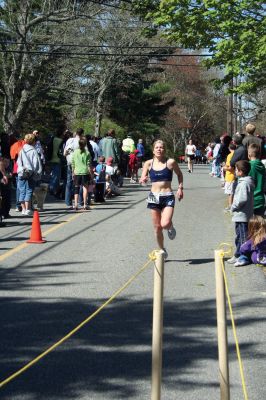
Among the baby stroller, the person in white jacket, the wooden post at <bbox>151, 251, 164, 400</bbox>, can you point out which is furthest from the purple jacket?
the baby stroller

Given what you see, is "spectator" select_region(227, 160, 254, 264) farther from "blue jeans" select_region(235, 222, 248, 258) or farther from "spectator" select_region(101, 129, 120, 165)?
"spectator" select_region(101, 129, 120, 165)

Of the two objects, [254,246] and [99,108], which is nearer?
[254,246]

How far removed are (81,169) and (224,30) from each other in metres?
4.82

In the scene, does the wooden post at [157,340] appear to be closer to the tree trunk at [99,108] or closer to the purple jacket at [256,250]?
the purple jacket at [256,250]

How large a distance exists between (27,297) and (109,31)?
117ft

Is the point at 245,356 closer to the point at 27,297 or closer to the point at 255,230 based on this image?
the point at 27,297

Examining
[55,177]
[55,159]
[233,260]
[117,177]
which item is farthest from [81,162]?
[233,260]

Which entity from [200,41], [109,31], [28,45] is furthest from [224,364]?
[109,31]

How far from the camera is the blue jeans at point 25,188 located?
18141mm

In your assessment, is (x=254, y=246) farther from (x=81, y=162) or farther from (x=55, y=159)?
(x=55, y=159)

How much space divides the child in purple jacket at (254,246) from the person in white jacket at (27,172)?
7.72 metres

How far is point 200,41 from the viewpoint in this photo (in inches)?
866

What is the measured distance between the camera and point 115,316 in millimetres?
8195

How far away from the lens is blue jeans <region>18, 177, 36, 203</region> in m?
18.1
